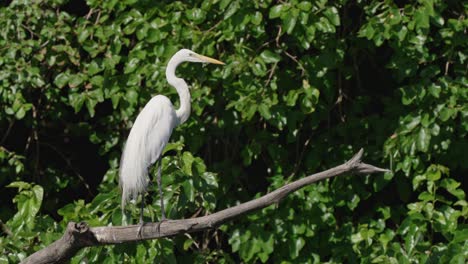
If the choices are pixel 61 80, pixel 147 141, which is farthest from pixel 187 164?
pixel 61 80

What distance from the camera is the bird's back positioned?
11.4 feet

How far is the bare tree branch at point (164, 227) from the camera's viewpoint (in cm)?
293

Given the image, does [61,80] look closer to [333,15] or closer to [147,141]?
[147,141]

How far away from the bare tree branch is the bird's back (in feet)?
0.93

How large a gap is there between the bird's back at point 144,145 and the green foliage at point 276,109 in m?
0.09

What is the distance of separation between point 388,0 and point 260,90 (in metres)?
0.61

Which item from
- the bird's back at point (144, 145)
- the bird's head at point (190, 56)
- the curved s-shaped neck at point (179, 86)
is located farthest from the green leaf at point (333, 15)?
the bird's back at point (144, 145)

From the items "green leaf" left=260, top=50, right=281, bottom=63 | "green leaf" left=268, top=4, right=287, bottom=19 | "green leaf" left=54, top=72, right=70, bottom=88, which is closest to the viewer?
"green leaf" left=268, top=4, right=287, bottom=19

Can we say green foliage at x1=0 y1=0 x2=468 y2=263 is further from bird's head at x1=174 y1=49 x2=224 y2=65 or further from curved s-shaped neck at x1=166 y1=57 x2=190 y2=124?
bird's head at x1=174 y1=49 x2=224 y2=65

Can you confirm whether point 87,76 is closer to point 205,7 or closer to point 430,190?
point 205,7

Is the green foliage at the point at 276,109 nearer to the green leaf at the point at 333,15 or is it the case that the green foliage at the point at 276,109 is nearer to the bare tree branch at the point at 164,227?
the green leaf at the point at 333,15

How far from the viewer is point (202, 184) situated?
357cm

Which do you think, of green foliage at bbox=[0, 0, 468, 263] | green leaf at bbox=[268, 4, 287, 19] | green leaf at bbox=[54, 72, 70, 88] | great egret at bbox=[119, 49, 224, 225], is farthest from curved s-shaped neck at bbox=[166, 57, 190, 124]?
green leaf at bbox=[54, 72, 70, 88]

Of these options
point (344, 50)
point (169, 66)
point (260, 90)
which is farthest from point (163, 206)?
point (344, 50)
